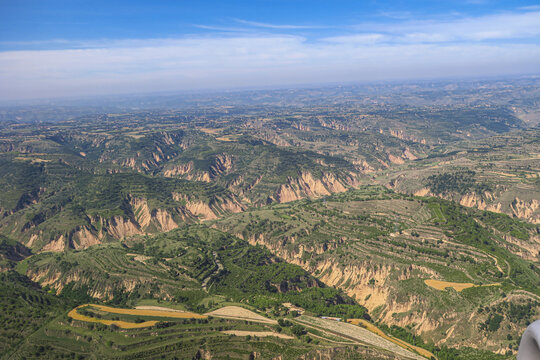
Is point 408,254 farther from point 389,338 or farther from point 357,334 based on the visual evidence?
point 357,334

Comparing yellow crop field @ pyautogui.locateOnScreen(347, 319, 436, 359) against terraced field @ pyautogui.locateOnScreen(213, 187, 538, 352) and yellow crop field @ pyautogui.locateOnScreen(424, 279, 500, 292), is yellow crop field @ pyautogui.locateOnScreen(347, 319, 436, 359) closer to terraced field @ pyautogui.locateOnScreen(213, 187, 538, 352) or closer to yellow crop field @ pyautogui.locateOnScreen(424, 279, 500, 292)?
terraced field @ pyautogui.locateOnScreen(213, 187, 538, 352)

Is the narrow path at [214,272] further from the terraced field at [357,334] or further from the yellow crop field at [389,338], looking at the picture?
the yellow crop field at [389,338]

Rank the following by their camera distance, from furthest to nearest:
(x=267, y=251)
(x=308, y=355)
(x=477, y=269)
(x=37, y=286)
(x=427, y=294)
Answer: (x=267, y=251) → (x=37, y=286) → (x=477, y=269) → (x=427, y=294) → (x=308, y=355)

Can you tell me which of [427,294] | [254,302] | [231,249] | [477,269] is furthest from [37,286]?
[477,269]

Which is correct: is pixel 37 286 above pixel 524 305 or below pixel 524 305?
below

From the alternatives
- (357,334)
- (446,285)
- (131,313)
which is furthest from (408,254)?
(131,313)

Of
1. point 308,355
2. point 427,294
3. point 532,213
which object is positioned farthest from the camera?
point 532,213

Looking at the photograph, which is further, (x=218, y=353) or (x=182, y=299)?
(x=182, y=299)

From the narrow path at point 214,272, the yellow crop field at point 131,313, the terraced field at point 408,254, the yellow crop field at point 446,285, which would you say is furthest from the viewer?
the narrow path at point 214,272

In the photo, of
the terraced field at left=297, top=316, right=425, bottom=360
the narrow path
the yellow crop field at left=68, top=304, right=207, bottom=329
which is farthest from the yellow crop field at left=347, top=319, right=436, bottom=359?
the narrow path

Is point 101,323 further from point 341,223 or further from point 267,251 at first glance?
point 341,223

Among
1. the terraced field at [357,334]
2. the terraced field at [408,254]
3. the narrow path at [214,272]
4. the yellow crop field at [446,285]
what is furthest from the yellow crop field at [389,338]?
the narrow path at [214,272]
